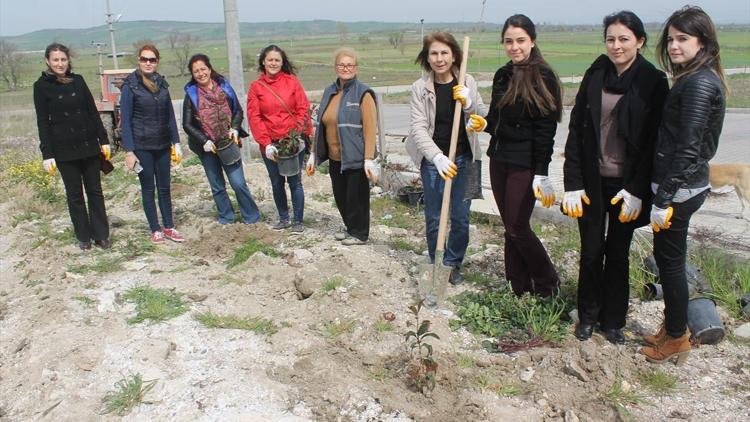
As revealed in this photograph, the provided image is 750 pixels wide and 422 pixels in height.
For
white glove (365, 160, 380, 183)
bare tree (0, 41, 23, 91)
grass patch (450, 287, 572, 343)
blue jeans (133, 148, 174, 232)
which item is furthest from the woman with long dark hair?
bare tree (0, 41, 23, 91)

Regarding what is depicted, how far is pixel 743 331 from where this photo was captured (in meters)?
3.53

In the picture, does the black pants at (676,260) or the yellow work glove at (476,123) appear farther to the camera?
the yellow work glove at (476,123)

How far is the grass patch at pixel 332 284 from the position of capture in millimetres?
4137

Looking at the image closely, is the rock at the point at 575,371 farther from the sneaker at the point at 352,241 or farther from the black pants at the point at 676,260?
the sneaker at the point at 352,241

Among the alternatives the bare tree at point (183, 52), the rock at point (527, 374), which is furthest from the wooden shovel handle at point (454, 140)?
the bare tree at point (183, 52)

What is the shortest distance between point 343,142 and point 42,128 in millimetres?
2423

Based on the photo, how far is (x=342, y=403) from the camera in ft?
9.62

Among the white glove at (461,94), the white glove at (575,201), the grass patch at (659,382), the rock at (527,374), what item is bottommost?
the rock at (527,374)

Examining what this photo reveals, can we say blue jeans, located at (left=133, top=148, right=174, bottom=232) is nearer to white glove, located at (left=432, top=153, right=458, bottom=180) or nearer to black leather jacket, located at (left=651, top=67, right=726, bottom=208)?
white glove, located at (left=432, top=153, right=458, bottom=180)

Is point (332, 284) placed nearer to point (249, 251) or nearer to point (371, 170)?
point (371, 170)

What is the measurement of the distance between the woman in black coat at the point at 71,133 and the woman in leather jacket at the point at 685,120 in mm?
4298

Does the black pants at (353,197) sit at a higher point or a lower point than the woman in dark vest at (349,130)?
lower

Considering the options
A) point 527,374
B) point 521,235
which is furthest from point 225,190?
point 527,374

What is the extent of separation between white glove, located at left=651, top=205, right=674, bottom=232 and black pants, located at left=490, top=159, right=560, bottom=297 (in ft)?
2.61
